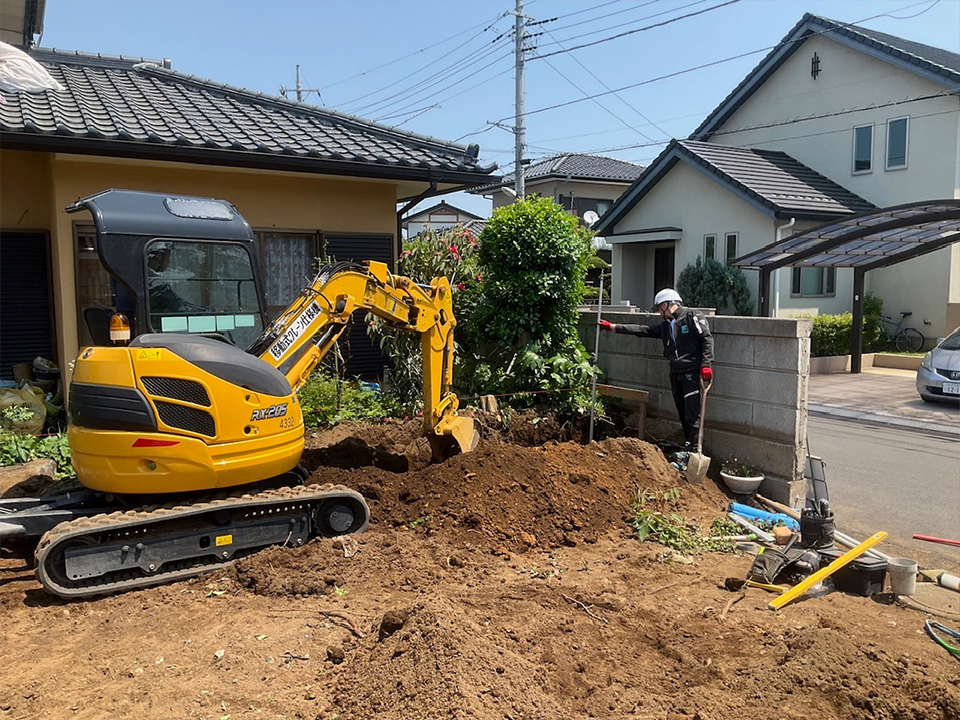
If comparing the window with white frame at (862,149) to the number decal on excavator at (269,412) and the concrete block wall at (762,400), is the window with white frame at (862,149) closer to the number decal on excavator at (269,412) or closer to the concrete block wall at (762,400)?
the concrete block wall at (762,400)

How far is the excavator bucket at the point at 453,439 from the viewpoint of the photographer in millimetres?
6359

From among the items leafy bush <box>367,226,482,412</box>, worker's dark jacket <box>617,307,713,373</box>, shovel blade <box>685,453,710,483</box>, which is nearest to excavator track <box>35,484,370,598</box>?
shovel blade <box>685,453,710,483</box>

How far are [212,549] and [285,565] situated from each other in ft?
1.72

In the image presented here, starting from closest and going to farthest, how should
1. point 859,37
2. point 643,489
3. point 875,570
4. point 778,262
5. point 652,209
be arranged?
1. point 875,570
2. point 643,489
3. point 778,262
4. point 859,37
5. point 652,209

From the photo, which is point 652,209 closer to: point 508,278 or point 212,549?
point 508,278

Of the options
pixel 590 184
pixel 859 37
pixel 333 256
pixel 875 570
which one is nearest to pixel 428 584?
pixel 875 570

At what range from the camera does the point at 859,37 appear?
2041cm

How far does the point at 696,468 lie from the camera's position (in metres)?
6.73

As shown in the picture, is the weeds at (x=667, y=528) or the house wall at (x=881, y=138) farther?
the house wall at (x=881, y=138)

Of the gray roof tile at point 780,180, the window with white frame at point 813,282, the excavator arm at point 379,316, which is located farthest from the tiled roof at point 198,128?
the window with white frame at point 813,282

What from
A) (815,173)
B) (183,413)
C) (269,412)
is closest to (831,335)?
(815,173)

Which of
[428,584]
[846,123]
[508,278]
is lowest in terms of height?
[428,584]

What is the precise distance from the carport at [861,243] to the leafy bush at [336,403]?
29.5 ft

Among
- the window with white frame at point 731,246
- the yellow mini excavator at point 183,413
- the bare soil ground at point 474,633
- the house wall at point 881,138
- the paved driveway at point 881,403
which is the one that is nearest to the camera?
the bare soil ground at point 474,633
